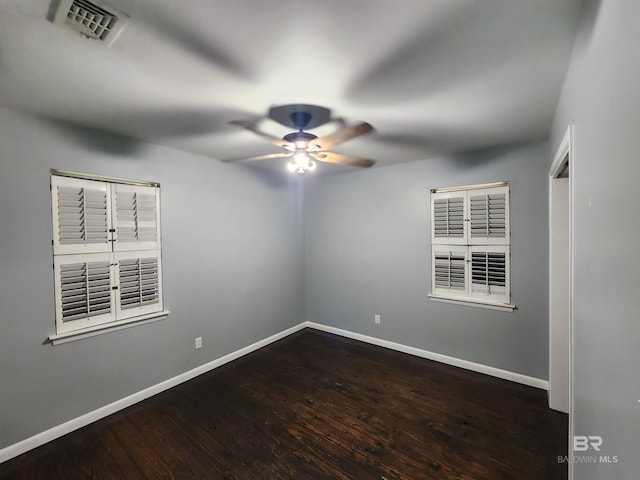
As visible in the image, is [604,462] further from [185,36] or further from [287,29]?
[185,36]

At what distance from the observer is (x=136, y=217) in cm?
261

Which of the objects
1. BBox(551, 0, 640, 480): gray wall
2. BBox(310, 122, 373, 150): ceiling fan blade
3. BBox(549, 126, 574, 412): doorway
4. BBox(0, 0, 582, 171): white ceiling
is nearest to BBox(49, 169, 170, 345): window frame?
BBox(0, 0, 582, 171): white ceiling

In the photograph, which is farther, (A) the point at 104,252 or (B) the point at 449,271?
(B) the point at 449,271

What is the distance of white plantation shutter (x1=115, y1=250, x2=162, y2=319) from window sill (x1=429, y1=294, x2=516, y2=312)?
304cm

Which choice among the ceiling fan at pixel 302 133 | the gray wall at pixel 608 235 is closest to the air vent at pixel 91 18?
the ceiling fan at pixel 302 133

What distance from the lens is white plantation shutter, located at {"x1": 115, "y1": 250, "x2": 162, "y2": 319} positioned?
2521 millimetres

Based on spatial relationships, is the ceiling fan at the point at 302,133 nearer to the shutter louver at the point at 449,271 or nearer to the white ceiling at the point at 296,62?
the white ceiling at the point at 296,62

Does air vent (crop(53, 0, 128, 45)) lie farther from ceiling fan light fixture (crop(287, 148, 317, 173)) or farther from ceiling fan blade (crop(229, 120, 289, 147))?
ceiling fan light fixture (crop(287, 148, 317, 173))

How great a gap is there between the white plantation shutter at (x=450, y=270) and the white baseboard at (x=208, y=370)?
801mm

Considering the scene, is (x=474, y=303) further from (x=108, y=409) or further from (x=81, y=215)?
(x=81, y=215)

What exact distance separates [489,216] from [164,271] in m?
3.43

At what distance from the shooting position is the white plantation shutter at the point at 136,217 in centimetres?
250

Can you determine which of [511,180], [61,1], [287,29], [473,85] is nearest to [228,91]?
[287,29]

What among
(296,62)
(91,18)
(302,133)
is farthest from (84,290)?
(296,62)
